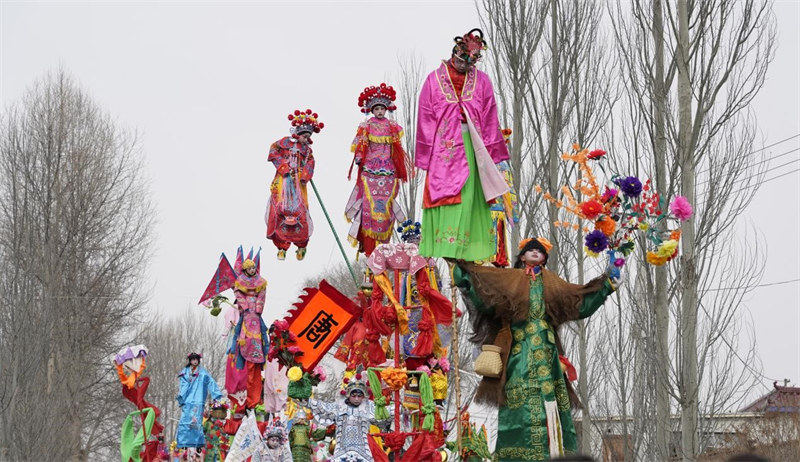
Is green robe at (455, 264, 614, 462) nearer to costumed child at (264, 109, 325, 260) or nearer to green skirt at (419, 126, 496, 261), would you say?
green skirt at (419, 126, 496, 261)

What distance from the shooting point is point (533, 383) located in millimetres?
8703

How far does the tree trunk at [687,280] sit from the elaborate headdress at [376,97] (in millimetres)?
3410

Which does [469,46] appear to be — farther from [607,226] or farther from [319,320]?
[319,320]

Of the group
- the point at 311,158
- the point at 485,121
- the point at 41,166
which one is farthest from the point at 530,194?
the point at 41,166

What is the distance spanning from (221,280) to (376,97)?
3.42 meters

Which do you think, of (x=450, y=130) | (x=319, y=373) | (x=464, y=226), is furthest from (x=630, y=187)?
(x=319, y=373)

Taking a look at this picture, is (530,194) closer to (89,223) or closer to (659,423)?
(659,423)

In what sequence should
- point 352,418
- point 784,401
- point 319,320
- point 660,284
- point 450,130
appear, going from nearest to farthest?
point 450,130 < point 352,418 < point 319,320 < point 660,284 < point 784,401

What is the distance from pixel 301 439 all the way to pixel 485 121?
4239 mm

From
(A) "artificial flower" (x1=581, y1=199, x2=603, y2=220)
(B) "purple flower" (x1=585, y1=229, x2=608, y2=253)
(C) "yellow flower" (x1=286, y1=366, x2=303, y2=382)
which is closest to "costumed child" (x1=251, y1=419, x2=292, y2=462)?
(C) "yellow flower" (x1=286, y1=366, x2=303, y2=382)

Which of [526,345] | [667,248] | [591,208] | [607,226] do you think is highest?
[591,208]

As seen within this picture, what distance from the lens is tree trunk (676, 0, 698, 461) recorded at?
39.8 ft

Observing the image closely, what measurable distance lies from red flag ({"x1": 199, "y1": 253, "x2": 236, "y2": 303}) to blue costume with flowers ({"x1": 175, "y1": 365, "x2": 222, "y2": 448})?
2101 millimetres

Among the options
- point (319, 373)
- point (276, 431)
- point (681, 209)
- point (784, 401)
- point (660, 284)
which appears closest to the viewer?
point (681, 209)
